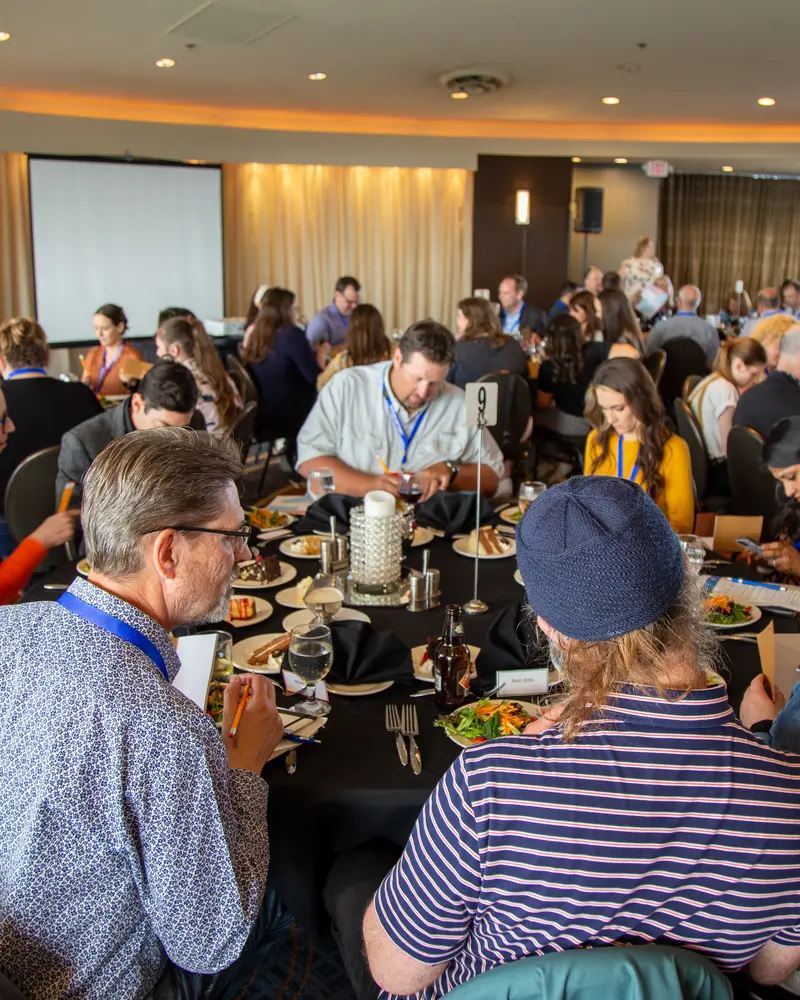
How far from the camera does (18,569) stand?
7.98 ft

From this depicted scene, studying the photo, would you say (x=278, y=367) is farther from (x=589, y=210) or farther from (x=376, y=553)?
(x=589, y=210)

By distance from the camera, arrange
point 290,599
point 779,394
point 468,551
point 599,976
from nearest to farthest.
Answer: point 599,976 < point 290,599 < point 468,551 < point 779,394

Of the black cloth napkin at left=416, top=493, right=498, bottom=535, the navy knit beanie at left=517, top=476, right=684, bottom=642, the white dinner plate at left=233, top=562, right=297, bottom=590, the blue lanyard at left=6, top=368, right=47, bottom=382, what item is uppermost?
the blue lanyard at left=6, top=368, right=47, bottom=382

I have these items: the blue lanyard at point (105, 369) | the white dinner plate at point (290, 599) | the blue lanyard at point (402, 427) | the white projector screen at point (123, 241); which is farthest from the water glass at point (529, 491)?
the white projector screen at point (123, 241)

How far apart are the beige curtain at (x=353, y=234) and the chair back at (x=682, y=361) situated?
4.81 meters

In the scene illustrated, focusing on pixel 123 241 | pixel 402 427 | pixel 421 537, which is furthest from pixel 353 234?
pixel 421 537

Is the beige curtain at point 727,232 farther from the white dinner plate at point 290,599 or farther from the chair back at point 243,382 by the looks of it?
the white dinner plate at point 290,599

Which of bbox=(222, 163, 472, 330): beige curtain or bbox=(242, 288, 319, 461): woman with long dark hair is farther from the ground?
bbox=(222, 163, 472, 330): beige curtain

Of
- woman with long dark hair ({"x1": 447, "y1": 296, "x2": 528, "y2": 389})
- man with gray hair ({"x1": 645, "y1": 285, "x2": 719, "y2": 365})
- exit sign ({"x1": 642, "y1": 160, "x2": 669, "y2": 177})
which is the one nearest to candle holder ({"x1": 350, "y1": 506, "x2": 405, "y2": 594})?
woman with long dark hair ({"x1": 447, "y1": 296, "x2": 528, "y2": 389})

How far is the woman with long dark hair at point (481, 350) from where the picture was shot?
240 inches

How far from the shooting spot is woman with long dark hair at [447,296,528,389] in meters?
6.09

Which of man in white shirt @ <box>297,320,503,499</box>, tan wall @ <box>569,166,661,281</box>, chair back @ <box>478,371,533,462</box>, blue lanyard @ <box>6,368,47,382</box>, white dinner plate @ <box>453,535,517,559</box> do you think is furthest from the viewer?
tan wall @ <box>569,166,661,281</box>

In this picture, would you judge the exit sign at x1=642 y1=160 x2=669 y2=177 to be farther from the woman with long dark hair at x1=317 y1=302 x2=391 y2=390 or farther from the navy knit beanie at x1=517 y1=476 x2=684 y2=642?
the navy knit beanie at x1=517 y1=476 x2=684 y2=642

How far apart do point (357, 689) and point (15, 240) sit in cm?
841
